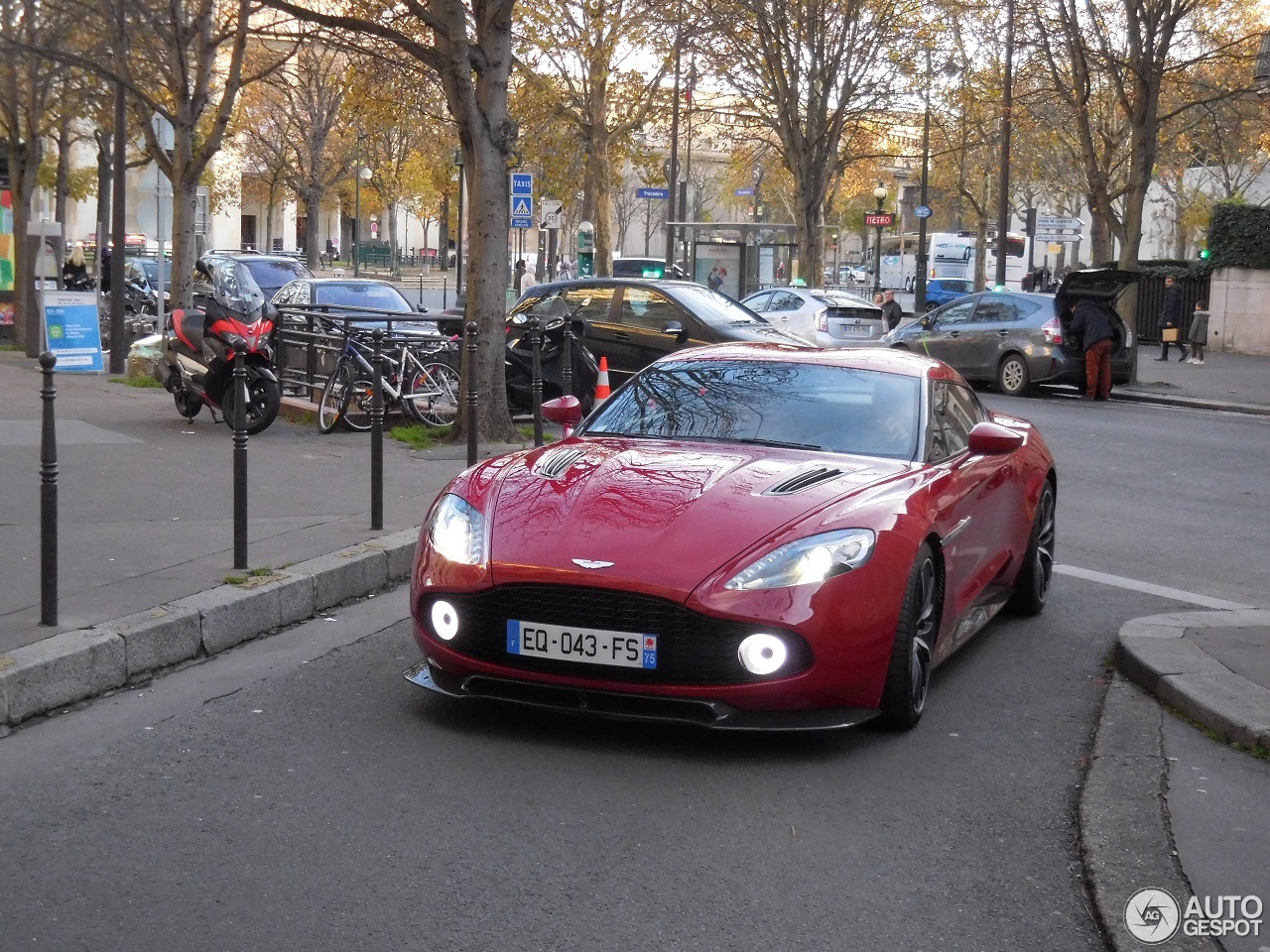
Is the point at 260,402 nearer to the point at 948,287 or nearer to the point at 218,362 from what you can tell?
the point at 218,362

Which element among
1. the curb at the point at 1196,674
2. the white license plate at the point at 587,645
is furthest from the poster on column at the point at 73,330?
the white license plate at the point at 587,645

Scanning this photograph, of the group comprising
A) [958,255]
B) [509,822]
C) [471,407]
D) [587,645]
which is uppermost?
[958,255]

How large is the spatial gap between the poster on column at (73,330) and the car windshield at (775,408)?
16146 millimetres

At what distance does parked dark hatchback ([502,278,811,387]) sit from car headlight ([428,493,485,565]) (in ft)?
37.4

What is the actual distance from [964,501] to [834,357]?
3.47 feet

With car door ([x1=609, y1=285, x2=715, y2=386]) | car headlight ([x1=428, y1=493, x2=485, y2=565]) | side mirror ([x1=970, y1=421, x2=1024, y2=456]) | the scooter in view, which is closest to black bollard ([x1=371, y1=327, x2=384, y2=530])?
car headlight ([x1=428, y1=493, x2=485, y2=565])

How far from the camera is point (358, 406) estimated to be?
14.6 meters

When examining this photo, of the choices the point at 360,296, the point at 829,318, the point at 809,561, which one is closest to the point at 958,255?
the point at 829,318

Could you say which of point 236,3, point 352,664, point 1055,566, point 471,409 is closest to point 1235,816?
point 352,664

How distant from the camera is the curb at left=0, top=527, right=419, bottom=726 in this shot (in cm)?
569

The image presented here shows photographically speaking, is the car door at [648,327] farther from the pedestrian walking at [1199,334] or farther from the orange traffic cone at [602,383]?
the pedestrian walking at [1199,334]

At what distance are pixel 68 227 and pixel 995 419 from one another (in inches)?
2874

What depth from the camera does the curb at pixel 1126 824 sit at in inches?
157

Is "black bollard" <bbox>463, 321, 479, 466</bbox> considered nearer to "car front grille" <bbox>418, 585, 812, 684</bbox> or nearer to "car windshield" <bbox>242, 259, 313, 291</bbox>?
"car front grille" <bbox>418, 585, 812, 684</bbox>
